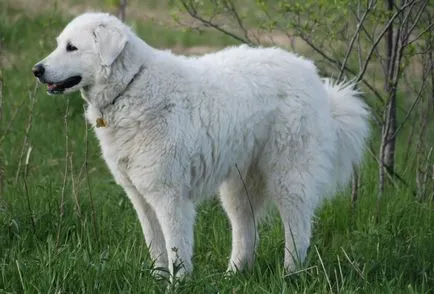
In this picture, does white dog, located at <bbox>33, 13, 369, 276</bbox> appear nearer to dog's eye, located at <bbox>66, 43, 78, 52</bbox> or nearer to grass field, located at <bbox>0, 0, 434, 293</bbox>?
dog's eye, located at <bbox>66, 43, 78, 52</bbox>

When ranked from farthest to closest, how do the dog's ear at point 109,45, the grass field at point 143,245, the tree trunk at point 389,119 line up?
the tree trunk at point 389,119
the dog's ear at point 109,45
the grass field at point 143,245

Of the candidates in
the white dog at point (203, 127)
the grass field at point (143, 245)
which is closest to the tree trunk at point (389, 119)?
the grass field at point (143, 245)

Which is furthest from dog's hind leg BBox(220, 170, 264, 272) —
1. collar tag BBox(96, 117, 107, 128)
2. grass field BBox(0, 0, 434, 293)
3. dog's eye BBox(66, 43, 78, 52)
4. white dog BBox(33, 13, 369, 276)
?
dog's eye BBox(66, 43, 78, 52)

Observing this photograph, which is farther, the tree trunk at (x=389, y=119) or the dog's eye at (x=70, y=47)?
the tree trunk at (x=389, y=119)

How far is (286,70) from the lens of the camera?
18.3 ft

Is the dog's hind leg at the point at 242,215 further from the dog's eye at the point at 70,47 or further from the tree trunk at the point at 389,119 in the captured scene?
the dog's eye at the point at 70,47

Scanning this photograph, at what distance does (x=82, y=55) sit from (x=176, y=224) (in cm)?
115

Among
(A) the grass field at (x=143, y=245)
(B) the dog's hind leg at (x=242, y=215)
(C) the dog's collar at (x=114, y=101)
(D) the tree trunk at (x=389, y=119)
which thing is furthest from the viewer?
(D) the tree trunk at (x=389, y=119)

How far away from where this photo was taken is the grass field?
472cm

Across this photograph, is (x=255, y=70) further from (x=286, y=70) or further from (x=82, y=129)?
(x=82, y=129)

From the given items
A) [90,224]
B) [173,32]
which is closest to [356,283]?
[90,224]

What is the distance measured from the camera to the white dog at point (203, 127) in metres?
5.16

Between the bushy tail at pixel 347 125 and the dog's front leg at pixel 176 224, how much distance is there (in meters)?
1.24

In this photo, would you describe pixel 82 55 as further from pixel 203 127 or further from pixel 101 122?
pixel 203 127
